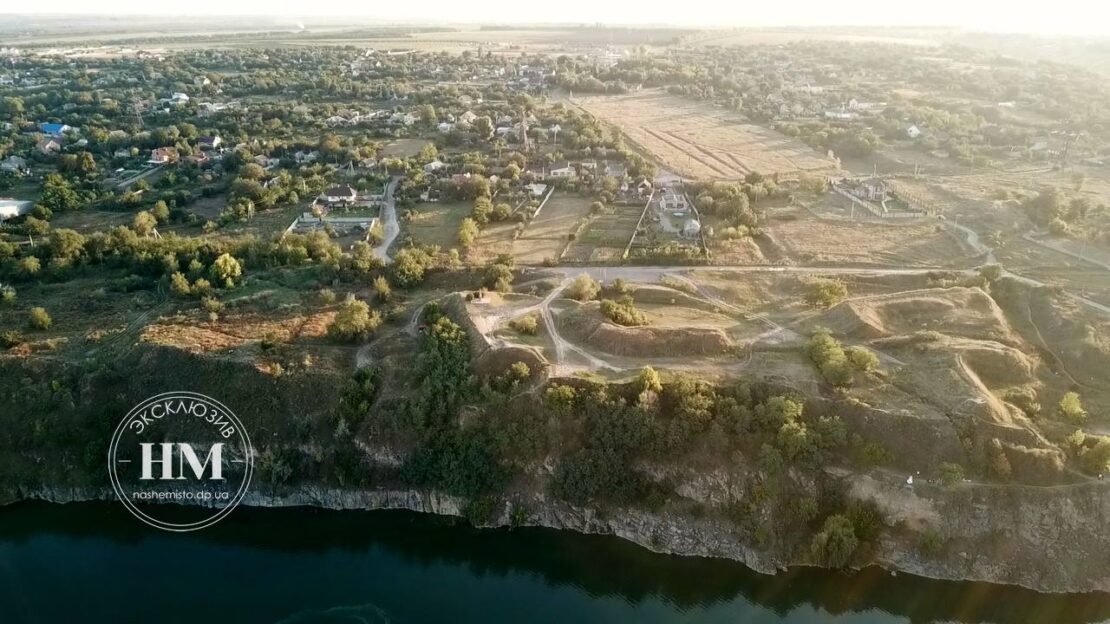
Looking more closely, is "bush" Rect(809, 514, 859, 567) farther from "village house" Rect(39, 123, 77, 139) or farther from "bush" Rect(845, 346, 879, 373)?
"village house" Rect(39, 123, 77, 139)

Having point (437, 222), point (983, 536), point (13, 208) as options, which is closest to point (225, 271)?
point (437, 222)

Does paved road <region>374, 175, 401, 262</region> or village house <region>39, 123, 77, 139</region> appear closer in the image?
paved road <region>374, 175, 401, 262</region>

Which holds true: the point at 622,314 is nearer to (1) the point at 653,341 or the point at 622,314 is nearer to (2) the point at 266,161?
(1) the point at 653,341

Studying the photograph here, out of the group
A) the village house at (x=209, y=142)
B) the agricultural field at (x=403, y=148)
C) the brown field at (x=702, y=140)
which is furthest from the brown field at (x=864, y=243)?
the village house at (x=209, y=142)

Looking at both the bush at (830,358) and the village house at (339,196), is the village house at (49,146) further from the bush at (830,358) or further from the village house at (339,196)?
the bush at (830,358)

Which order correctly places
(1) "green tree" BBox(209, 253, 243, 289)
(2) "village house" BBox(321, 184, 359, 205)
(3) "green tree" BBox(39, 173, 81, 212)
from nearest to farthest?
1. (1) "green tree" BBox(209, 253, 243, 289)
2. (3) "green tree" BBox(39, 173, 81, 212)
3. (2) "village house" BBox(321, 184, 359, 205)

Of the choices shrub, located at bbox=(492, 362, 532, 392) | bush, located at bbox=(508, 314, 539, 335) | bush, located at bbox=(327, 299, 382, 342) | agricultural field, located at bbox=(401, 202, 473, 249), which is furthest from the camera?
agricultural field, located at bbox=(401, 202, 473, 249)

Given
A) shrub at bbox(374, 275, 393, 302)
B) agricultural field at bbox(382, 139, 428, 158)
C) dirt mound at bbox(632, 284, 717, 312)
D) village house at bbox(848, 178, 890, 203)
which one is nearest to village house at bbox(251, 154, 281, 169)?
agricultural field at bbox(382, 139, 428, 158)
